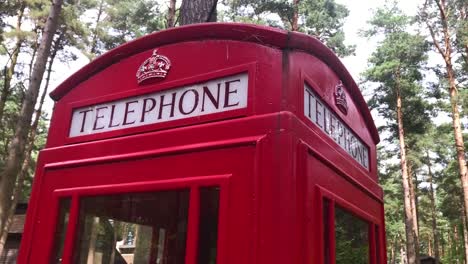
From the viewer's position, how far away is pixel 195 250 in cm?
141

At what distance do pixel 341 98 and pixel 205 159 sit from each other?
0.78 m

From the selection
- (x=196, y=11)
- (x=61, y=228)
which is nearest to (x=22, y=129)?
(x=196, y=11)

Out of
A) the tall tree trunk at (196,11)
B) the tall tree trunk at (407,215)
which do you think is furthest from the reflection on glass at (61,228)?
the tall tree trunk at (407,215)

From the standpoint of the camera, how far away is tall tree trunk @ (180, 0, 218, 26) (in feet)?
10.4

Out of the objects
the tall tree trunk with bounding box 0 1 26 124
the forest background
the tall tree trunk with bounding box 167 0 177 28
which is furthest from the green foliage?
the tall tree trunk with bounding box 0 1 26 124

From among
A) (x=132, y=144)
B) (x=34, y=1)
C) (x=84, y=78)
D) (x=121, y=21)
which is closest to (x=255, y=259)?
(x=132, y=144)

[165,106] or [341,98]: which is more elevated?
[341,98]

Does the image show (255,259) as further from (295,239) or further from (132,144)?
(132,144)

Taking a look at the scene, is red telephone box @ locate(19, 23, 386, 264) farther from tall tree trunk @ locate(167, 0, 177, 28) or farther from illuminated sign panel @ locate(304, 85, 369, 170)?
tall tree trunk @ locate(167, 0, 177, 28)

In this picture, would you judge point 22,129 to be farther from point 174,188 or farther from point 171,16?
point 174,188

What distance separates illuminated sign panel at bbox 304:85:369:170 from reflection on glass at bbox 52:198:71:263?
3.47ft

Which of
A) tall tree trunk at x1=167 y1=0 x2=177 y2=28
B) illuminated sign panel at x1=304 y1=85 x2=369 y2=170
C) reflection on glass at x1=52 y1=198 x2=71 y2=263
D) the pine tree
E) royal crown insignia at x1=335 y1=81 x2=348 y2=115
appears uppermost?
the pine tree

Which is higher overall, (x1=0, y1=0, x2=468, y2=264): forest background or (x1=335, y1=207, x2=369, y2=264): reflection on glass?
(x1=0, y1=0, x2=468, y2=264): forest background

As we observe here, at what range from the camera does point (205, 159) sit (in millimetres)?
1500
